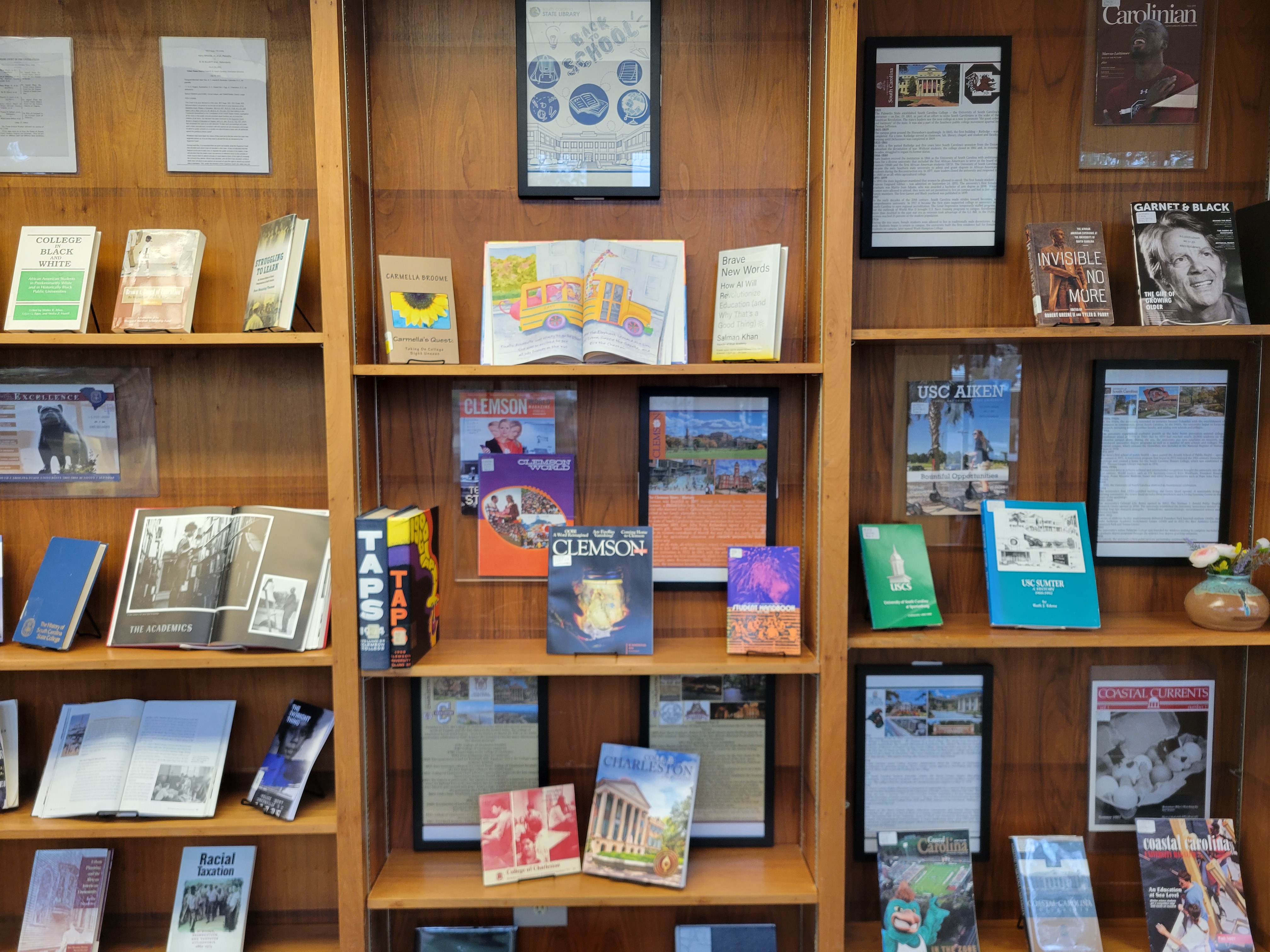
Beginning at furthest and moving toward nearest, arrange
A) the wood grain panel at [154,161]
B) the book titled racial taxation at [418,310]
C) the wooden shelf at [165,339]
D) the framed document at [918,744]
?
the framed document at [918,744], the wood grain panel at [154,161], the book titled racial taxation at [418,310], the wooden shelf at [165,339]

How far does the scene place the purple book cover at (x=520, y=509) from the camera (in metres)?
1.95

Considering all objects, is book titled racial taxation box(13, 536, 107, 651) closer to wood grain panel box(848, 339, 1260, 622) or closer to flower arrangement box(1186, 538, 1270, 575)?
wood grain panel box(848, 339, 1260, 622)

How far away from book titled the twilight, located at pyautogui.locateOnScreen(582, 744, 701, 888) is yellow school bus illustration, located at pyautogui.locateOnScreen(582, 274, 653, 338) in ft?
3.24

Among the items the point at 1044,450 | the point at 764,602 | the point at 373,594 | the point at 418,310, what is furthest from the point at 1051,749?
the point at 418,310

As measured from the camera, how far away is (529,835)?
186 centimetres

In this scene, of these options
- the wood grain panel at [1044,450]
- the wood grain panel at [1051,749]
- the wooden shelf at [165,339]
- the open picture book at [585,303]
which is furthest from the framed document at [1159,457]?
the wooden shelf at [165,339]

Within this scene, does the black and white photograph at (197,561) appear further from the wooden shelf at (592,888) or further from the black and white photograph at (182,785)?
the wooden shelf at (592,888)

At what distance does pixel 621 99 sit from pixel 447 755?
5.30ft

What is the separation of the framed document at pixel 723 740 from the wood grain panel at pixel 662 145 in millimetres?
815

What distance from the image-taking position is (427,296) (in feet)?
5.87

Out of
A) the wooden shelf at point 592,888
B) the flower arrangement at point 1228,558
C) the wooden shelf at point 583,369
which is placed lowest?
the wooden shelf at point 592,888

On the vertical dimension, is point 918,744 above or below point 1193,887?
above

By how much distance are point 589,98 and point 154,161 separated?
102 centimetres

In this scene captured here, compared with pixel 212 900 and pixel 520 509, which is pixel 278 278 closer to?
pixel 520 509
